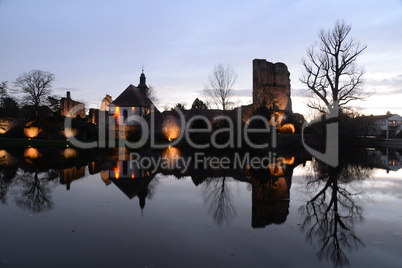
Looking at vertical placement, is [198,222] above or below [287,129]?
below

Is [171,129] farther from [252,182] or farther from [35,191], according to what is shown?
[35,191]

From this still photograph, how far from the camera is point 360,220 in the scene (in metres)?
6.82

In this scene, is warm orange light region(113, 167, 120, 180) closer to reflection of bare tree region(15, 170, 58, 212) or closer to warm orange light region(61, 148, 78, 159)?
reflection of bare tree region(15, 170, 58, 212)

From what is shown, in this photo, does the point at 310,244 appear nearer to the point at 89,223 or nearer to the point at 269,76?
the point at 89,223

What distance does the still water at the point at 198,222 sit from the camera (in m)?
4.71

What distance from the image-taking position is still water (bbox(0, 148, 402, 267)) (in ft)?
15.4

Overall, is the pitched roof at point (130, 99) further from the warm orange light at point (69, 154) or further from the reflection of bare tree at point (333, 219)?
the reflection of bare tree at point (333, 219)

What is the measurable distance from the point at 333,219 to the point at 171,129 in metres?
35.9

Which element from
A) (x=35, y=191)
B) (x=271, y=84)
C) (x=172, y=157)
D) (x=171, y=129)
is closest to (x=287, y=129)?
(x=271, y=84)

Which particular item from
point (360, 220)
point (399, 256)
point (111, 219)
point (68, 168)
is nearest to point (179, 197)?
point (111, 219)

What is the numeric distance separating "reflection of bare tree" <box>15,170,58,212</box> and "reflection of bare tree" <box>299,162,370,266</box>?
6.21 meters

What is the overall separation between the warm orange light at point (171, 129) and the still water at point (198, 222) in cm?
2954

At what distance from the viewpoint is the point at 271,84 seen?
1711 inches

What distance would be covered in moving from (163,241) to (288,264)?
2.12 metres
